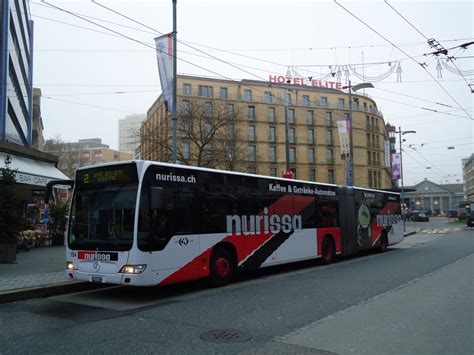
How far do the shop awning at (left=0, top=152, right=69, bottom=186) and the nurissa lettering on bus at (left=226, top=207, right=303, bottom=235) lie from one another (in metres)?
9.19

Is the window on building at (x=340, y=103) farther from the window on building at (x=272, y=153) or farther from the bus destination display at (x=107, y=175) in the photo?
the bus destination display at (x=107, y=175)

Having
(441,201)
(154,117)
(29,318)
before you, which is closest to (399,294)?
(29,318)

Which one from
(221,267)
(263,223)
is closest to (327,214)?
(263,223)

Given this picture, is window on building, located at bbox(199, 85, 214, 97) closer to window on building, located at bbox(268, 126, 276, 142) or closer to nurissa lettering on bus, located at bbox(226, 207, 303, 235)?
window on building, located at bbox(268, 126, 276, 142)

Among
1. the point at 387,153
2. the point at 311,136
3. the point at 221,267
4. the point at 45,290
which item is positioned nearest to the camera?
the point at 45,290

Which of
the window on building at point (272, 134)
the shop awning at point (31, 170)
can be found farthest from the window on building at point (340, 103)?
the shop awning at point (31, 170)

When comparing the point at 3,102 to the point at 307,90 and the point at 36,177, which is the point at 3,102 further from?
the point at 307,90

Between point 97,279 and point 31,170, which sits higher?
point 31,170

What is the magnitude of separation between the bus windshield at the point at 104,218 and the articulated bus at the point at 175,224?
2cm

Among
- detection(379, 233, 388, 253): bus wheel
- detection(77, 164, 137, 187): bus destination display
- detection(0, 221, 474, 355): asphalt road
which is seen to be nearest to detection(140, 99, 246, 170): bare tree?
detection(379, 233, 388, 253): bus wheel

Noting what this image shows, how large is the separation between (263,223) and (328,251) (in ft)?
14.5

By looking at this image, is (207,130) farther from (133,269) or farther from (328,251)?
(133,269)

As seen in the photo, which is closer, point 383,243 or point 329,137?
point 383,243

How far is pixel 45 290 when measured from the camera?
9703 mm
